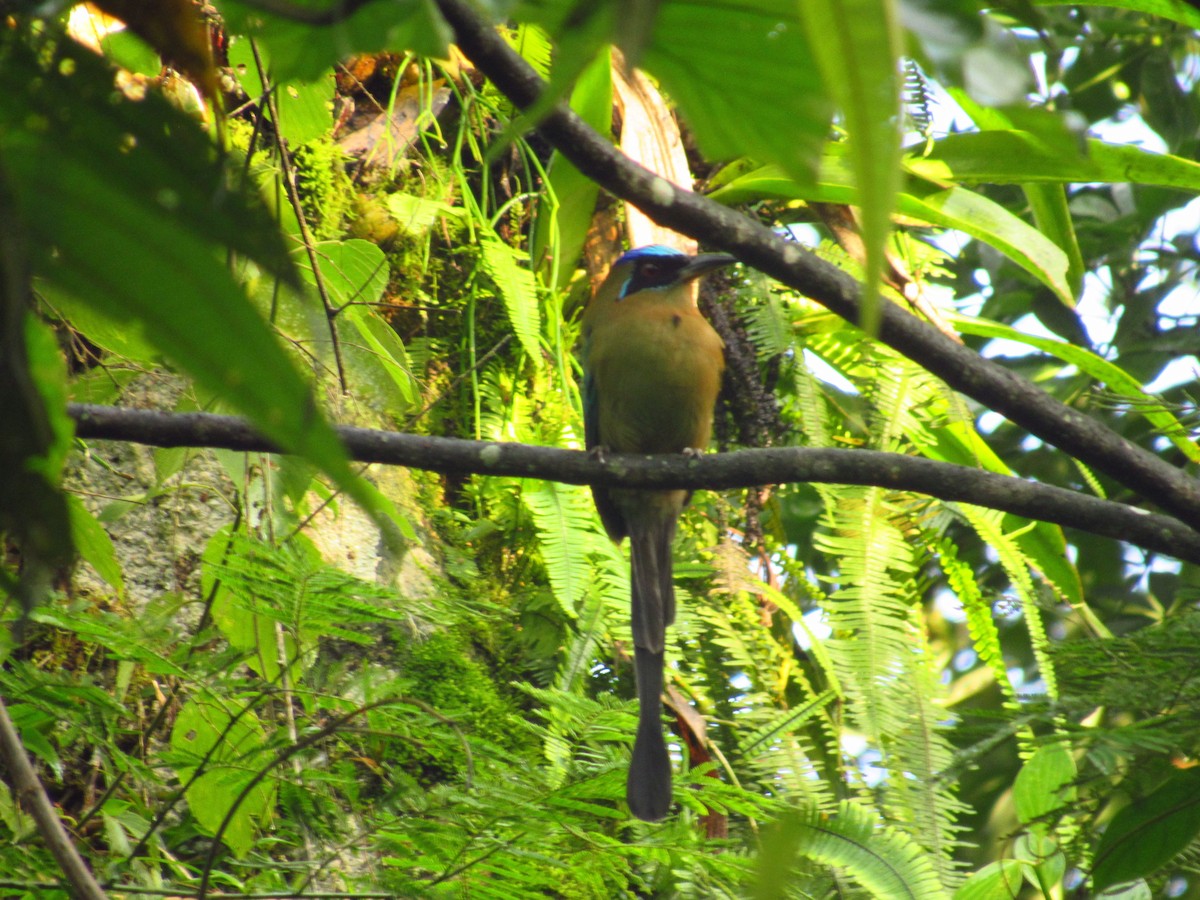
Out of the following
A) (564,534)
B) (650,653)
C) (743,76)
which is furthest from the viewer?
(564,534)

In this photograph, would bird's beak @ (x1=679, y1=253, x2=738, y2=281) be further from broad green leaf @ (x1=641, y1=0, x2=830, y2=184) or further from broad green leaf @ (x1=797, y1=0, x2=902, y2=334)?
broad green leaf @ (x1=797, y1=0, x2=902, y2=334)

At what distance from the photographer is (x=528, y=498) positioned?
127 inches

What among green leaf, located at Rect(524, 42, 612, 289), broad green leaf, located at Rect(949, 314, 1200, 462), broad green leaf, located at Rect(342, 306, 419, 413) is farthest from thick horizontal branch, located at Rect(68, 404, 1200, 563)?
green leaf, located at Rect(524, 42, 612, 289)

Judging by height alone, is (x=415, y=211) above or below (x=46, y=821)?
above

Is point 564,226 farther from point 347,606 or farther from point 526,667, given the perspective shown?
point 347,606

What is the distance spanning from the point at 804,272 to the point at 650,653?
1591mm

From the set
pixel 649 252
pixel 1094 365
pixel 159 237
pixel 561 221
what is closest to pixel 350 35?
pixel 159 237

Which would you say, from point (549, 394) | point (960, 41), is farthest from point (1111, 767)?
point (549, 394)

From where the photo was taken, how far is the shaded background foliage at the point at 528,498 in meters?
0.34

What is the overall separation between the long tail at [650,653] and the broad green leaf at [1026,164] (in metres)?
1.27

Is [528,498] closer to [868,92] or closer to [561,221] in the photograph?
[561,221]

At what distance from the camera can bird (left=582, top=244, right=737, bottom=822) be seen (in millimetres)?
3508

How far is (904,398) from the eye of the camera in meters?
3.53

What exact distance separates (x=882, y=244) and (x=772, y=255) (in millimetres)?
1120
